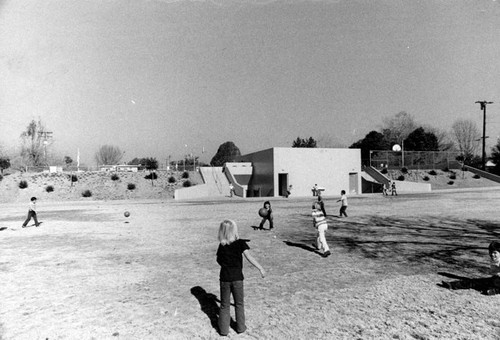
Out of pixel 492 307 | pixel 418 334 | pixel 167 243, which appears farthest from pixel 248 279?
pixel 167 243

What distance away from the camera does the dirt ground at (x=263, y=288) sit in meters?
4.57

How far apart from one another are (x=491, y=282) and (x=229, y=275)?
15.0ft

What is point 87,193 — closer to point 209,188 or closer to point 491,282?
point 209,188

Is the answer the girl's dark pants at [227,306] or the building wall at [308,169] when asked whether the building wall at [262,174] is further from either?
the girl's dark pants at [227,306]

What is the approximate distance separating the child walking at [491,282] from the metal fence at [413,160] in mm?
48907

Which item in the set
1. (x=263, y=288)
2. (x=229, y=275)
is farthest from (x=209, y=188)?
(x=229, y=275)

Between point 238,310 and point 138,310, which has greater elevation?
point 238,310

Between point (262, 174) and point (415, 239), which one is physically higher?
point (262, 174)

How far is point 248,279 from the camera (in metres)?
6.88

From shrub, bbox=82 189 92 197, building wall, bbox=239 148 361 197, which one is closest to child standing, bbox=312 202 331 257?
building wall, bbox=239 148 361 197

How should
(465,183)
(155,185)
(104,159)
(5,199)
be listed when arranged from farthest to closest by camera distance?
1. (104,159)
2. (465,183)
3. (155,185)
4. (5,199)

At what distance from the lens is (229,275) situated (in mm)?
4418

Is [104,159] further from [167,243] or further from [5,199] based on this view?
[167,243]

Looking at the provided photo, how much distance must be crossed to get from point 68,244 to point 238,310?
8.84 meters
